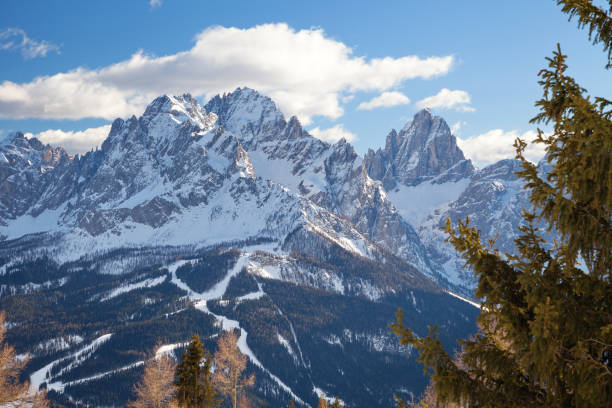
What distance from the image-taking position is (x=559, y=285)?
8500mm

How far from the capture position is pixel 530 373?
834cm

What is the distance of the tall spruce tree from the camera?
25.0ft

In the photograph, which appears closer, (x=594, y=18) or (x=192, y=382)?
(x=594, y=18)

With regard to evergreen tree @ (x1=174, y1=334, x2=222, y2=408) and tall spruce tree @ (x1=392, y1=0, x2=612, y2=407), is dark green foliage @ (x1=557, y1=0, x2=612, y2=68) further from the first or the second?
evergreen tree @ (x1=174, y1=334, x2=222, y2=408)

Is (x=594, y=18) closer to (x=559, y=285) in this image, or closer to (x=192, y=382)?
(x=559, y=285)

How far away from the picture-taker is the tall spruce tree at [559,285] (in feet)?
25.0

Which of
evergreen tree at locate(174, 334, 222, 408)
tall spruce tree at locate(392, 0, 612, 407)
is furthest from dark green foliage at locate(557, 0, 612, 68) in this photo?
evergreen tree at locate(174, 334, 222, 408)

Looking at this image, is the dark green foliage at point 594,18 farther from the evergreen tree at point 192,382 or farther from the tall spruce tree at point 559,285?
the evergreen tree at point 192,382

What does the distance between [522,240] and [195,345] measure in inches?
1003

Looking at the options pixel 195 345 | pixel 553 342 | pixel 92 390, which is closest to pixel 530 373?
pixel 553 342

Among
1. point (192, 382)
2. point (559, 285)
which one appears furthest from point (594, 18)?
point (192, 382)

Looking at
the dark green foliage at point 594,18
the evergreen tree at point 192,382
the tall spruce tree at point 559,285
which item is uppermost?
the dark green foliage at point 594,18

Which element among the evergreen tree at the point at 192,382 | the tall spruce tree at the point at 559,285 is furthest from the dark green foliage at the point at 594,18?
the evergreen tree at the point at 192,382

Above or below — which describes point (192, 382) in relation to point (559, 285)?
below
